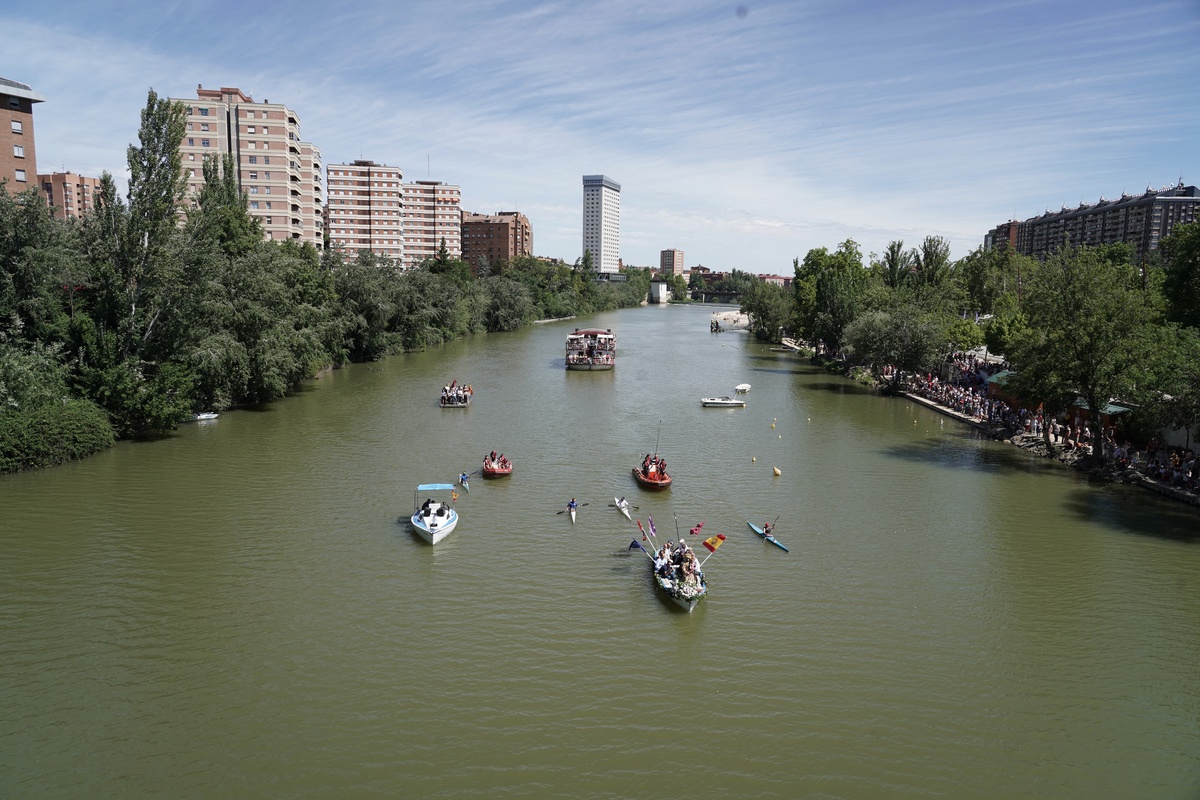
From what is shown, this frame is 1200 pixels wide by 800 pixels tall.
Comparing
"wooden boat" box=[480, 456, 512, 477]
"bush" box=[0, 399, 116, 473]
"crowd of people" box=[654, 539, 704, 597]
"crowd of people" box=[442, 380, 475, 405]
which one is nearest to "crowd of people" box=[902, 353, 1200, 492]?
"crowd of people" box=[654, 539, 704, 597]

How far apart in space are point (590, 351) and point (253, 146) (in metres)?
46.1

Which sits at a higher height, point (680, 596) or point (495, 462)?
point (495, 462)

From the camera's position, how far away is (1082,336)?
30.7m

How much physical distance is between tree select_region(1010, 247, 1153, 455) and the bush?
1545 inches

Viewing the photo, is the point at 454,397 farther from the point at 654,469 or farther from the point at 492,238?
the point at 492,238

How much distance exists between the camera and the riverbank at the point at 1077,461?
28.2 m

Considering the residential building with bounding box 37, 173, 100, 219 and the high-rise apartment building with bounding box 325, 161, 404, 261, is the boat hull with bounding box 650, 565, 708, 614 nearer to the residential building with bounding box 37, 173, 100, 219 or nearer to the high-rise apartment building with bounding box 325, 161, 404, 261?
the high-rise apartment building with bounding box 325, 161, 404, 261

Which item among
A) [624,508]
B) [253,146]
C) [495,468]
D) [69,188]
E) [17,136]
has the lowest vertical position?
[624,508]

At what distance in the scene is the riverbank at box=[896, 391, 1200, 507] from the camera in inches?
1112

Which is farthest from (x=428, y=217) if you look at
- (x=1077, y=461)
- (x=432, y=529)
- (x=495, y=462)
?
(x=432, y=529)

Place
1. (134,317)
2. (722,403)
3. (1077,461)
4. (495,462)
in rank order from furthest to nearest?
1. (722,403)
2. (134,317)
3. (1077,461)
4. (495,462)

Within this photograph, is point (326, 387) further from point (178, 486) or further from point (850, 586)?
point (850, 586)

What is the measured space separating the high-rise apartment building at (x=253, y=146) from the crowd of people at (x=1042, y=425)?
66.5m

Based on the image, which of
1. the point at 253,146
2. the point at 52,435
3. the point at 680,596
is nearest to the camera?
the point at 680,596
